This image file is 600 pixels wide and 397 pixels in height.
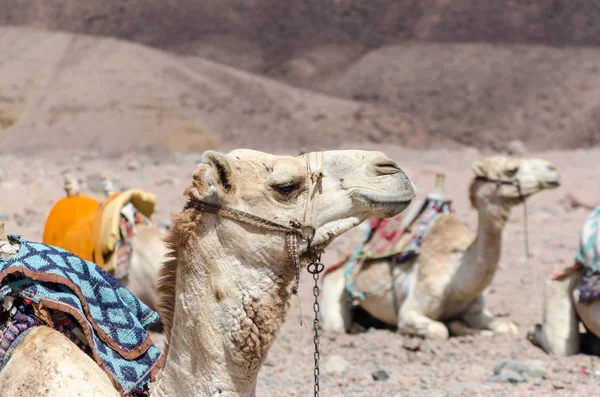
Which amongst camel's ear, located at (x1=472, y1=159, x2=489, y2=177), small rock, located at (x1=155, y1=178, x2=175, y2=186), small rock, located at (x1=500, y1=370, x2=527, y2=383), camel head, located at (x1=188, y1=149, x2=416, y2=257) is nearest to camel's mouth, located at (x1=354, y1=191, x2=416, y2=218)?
camel head, located at (x1=188, y1=149, x2=416, y2=257)

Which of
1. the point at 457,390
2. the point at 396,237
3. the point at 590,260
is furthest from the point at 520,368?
the point at 396,237

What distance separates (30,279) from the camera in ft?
10.4

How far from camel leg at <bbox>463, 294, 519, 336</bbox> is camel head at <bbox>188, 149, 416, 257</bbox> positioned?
476cm

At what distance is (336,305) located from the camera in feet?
26.5

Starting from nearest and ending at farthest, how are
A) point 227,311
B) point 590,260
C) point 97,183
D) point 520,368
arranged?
1. point 227,311
2. point 520,368
3. point 590,260
4. point 97,183

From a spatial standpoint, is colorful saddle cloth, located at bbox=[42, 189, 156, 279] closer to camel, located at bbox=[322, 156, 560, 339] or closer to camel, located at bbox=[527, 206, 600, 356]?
camel, located at bbox=[322, 156, 560, 339]

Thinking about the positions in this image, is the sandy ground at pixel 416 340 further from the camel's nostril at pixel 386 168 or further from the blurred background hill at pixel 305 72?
the blurred background hill at pixel 305 72

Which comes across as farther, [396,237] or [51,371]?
[396,237]

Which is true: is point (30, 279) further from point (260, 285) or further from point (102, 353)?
point (260, 285)

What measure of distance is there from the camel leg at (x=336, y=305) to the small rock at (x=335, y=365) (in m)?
1.32

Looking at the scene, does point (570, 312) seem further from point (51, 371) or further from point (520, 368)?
point (51, 371)

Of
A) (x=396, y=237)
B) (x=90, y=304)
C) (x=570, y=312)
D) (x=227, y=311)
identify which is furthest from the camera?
(x=396, y=237)

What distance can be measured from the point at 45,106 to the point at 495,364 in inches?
705

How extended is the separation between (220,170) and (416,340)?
4395 mm
